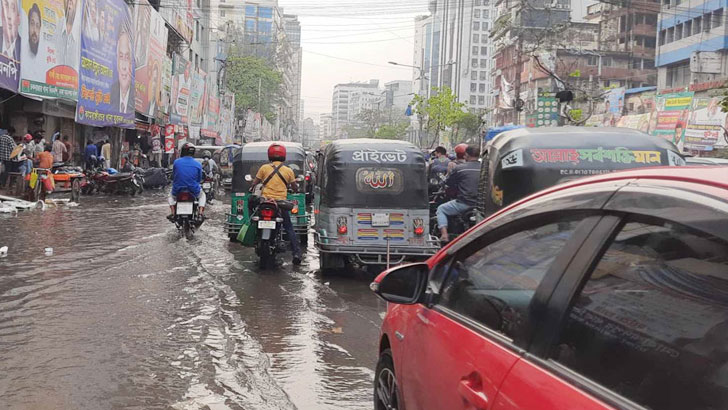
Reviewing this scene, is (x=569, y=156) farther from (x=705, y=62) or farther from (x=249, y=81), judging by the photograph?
(x=249, y=81)

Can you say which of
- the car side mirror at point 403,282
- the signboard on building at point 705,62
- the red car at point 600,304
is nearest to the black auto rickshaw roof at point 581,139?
the car side mirror at point 403,282

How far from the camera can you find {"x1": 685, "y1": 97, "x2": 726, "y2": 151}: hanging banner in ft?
107

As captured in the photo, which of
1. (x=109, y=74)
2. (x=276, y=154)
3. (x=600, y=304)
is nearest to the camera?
(x=600, y=304)

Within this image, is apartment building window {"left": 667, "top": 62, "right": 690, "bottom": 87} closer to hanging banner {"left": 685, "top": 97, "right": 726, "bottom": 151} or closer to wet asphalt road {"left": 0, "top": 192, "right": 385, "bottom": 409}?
hanging banner {"left": 685, "top": 97, "right": 726, "bottom": 151}

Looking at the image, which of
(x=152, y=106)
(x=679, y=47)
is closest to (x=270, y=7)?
(x=679, y=47)

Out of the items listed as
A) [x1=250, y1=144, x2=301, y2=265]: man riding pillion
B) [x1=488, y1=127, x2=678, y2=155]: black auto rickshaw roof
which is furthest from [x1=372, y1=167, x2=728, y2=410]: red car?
[x1=250, y1=144, x2=301, y2=265]: man riding pillion

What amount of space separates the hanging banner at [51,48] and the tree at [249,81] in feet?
211

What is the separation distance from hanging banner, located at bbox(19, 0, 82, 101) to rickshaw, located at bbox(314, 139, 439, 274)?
10642 mm

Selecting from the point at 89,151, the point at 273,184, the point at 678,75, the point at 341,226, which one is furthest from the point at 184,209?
the point at 678,75

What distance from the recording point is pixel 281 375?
594cm

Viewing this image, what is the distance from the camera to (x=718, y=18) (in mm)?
45781

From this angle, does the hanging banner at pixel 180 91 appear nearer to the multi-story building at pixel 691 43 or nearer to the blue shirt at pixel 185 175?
the blue shirt at pixel 185 175

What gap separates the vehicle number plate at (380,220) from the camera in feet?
35.6

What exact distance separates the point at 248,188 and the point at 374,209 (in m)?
4.15
